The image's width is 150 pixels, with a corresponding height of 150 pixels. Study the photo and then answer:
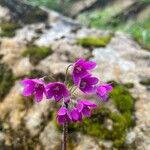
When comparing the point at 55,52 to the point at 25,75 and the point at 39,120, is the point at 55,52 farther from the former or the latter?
the point at 39,120

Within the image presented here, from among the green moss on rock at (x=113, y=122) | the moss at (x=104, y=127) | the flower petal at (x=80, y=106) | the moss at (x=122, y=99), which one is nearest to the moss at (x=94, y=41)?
the moss at (x=122, y=99)

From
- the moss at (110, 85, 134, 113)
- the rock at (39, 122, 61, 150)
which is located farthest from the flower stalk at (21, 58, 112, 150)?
the moss at (110, 85, 134, 113)

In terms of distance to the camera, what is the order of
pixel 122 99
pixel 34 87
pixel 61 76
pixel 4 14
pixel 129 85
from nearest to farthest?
pixel 34 87 → pixel 122 99 → pixel 129 85 → pixel 61 76 → pixel 4 14

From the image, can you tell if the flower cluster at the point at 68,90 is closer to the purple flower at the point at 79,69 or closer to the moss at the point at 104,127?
the purple flower at the point at 79,69

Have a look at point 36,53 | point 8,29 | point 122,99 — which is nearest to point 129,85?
point 122,99

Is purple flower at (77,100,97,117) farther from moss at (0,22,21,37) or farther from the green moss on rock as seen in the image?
moss at (0,22,21,37)

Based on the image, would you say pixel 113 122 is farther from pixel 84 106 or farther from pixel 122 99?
pixel 84 106

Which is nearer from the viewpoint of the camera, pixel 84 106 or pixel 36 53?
pixel 84 106

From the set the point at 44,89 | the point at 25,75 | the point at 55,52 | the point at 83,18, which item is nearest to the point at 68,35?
the point at 55,52
